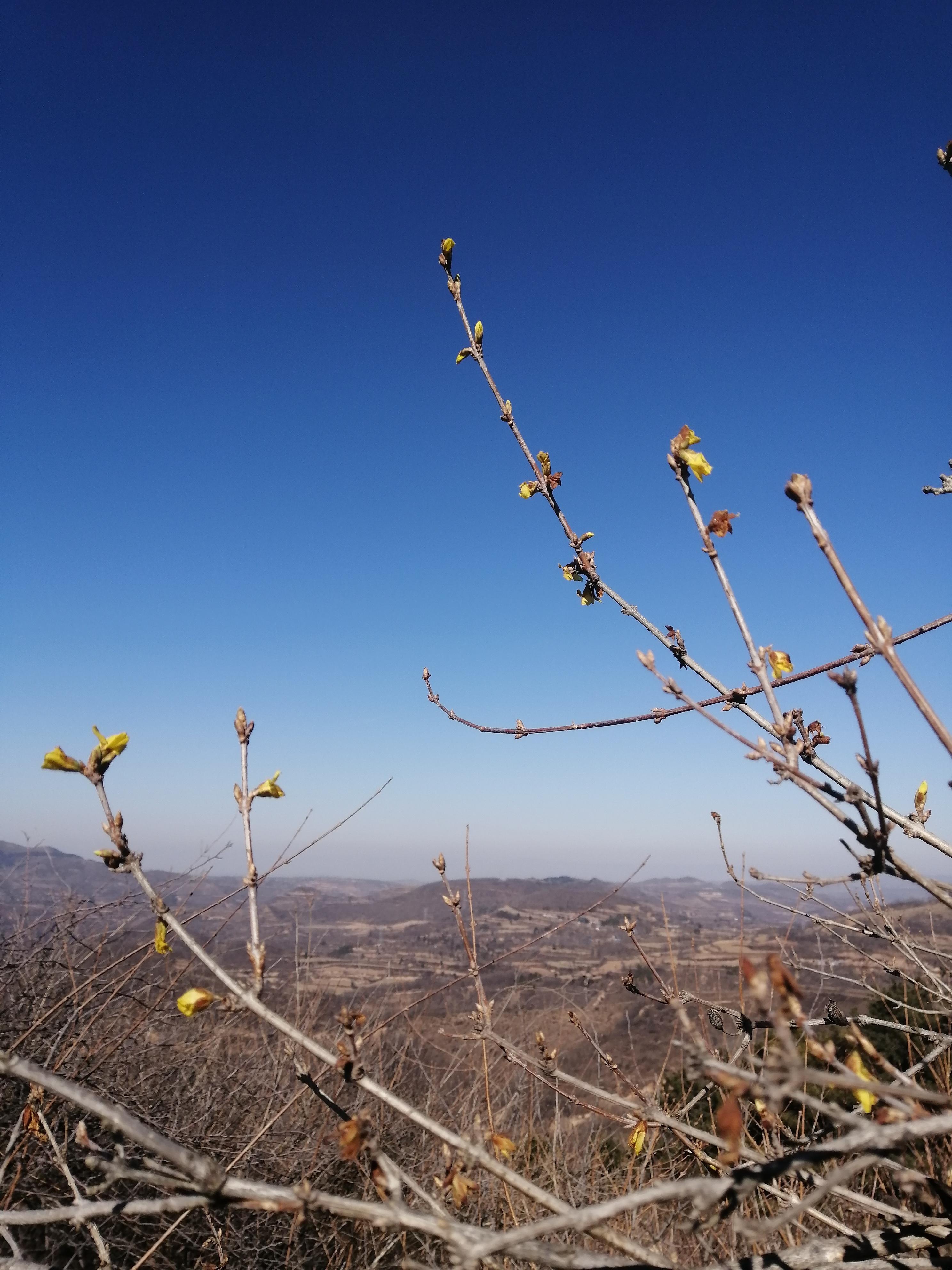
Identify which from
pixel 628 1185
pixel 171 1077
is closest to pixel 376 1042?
pixel 171 1077

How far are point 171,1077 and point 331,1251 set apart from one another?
5.99ft

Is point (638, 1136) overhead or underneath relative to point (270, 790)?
underneath

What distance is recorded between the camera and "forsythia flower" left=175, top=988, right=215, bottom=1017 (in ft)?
4.20

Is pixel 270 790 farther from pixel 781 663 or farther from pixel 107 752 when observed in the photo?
pixel 781 663

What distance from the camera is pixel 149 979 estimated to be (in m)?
5.23

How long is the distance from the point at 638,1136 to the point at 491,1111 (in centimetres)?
77

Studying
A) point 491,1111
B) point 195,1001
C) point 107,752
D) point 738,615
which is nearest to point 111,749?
point 107,752

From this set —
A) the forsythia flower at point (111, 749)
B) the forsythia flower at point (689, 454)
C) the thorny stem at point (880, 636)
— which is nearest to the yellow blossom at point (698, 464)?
the forsythia flower at point (689, 454)

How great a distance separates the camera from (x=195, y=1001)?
50.7 inches

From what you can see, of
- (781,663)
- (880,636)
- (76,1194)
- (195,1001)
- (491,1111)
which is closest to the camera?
(880,636)

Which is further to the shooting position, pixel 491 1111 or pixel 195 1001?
pixel 491 1111

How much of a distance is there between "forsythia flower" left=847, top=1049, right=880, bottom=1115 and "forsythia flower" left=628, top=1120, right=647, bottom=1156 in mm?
835

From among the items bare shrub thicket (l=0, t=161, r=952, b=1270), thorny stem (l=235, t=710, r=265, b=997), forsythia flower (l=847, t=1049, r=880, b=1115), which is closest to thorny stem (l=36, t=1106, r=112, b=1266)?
bare shrub thicket (l=0, t=161, r=952, b=1270)

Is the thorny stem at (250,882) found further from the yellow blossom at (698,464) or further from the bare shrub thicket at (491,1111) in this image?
the yellow blossom at (698,464)
